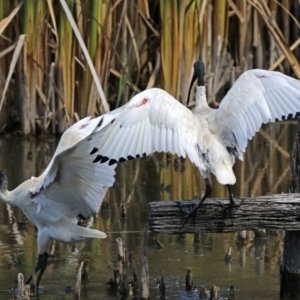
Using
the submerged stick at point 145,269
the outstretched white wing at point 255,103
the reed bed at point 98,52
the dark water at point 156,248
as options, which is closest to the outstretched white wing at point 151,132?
the outstretched white wing at point 255,103

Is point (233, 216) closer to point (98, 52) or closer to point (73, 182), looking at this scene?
point (73, 182)

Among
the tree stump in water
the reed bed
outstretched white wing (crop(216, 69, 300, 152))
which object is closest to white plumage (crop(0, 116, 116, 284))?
outstretched white wing (crop(216, 69, 300, 152))

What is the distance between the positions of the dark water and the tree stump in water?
0.14 m

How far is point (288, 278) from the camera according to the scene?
19.9ft

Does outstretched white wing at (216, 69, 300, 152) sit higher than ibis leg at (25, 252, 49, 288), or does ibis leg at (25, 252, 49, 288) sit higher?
outstretched white wing at (216, 69, 300, 152)

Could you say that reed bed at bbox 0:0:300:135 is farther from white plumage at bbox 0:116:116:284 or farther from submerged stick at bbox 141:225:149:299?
submerged stick at bbox 141:225:149:299

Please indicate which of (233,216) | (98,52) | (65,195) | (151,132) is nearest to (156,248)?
(65,195)

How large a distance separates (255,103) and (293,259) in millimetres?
962

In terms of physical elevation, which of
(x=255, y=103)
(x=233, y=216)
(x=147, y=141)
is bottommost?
(x=233, y=216)

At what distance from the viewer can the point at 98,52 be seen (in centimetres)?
1119

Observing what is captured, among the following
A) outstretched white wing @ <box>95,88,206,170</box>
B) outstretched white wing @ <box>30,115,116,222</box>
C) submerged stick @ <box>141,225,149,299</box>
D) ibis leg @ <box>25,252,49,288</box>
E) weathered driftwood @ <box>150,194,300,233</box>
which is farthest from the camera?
ibis leg @ <box>25,252,49,288</box>

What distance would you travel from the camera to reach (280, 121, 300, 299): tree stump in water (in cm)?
602

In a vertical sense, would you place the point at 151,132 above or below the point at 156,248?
above

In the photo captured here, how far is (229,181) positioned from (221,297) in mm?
970
